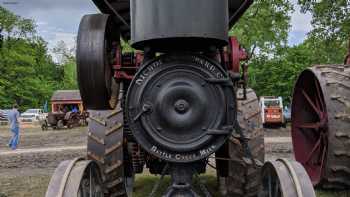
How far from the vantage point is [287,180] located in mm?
3027

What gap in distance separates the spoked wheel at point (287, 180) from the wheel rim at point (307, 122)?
2783 millimetres

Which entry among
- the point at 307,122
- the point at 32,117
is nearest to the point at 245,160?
the point at 307,122

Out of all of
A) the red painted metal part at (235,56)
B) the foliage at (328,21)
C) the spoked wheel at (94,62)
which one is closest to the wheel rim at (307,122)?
the red painted metal part at (235,56)

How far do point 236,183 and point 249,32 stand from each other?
17.3 meters

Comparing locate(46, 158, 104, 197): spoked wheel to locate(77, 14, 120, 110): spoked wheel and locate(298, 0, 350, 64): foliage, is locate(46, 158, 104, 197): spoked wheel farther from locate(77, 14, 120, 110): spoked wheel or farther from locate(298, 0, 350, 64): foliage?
locate(298, 0, 350, 64): foliage

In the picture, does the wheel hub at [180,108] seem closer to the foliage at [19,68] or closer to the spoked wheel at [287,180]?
the spoked wheel at [287,180]

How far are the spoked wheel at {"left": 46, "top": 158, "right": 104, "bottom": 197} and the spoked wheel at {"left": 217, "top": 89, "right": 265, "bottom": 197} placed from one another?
1595mm

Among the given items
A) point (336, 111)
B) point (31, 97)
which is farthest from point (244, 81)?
point (31, 97)

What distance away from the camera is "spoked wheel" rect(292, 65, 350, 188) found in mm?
4961

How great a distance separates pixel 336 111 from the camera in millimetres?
5039

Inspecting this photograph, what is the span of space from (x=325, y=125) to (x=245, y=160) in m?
1.42

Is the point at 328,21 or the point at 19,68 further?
the point at 19,68

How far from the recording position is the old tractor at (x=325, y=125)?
195 inches

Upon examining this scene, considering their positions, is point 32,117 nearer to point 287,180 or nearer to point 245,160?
point 245,160
